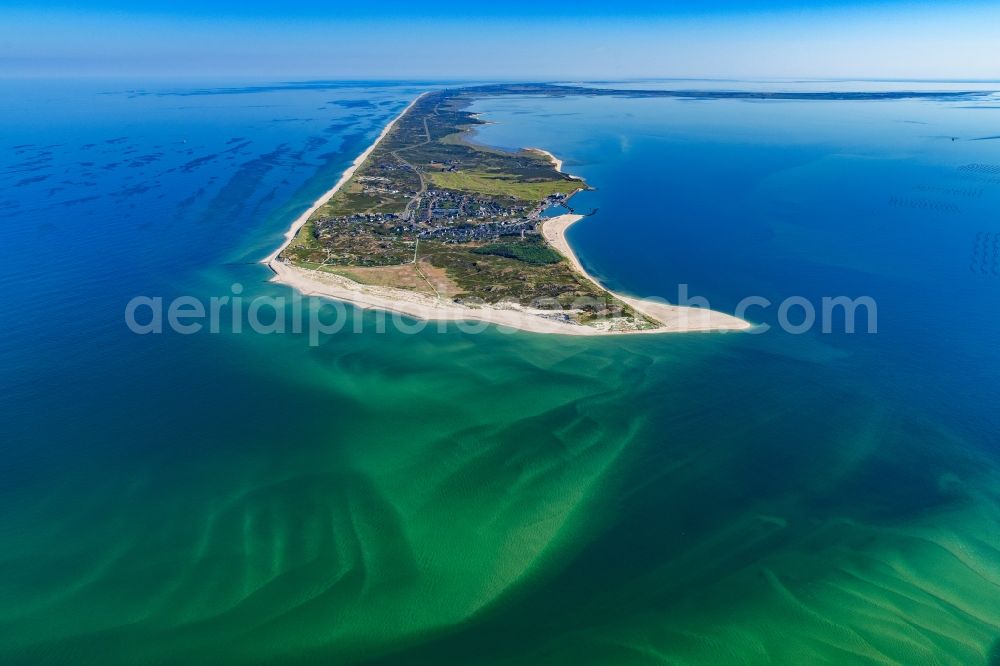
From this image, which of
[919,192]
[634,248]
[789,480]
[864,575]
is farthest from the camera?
[919,192]

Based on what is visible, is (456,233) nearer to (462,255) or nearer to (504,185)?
(462,255)

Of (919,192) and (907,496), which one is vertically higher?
(919,192)

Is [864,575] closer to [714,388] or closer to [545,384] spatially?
[714,388]

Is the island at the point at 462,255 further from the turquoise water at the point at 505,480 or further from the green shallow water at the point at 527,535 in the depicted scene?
the green shallow water at the point at 527,535

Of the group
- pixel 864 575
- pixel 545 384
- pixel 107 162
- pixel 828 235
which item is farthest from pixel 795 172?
pixel 107 162

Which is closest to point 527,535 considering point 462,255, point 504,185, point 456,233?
point 462,255

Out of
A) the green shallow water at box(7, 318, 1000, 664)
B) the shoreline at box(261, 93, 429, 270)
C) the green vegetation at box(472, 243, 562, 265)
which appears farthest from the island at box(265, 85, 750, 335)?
the green shallow water at box(7, 318, 1000, 664)

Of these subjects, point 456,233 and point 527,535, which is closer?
point 527,535
